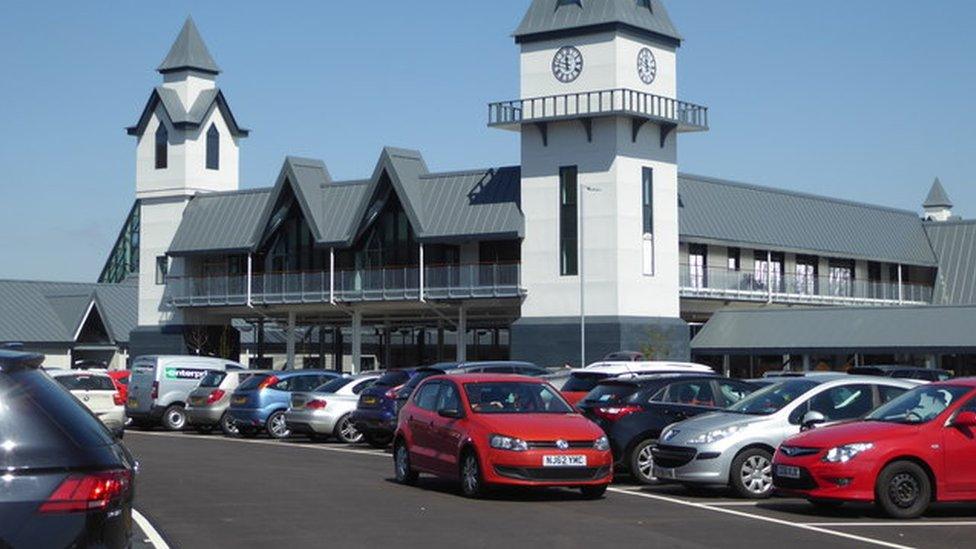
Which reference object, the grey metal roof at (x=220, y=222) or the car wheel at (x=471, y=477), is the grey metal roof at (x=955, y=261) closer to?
the grey metal roof at (x=220, y=222)

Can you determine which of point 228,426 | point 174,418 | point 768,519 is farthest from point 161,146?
point 768,519

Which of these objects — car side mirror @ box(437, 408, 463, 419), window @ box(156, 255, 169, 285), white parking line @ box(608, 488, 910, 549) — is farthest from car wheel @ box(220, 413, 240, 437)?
window @ box(156, 255, 169, 285)

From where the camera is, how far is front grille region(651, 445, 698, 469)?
1766cm

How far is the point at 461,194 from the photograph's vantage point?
206 ft

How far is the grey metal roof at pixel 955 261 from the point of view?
77500 millimetres

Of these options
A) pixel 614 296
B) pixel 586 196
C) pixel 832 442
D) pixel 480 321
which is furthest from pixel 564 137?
pixel 832 442

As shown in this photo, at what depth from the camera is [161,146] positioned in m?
74.1

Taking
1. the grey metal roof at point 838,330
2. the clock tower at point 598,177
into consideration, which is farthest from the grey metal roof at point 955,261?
the clock tower at point 598,177

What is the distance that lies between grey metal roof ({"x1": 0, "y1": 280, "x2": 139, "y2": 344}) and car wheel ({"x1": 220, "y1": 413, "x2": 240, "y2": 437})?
158ft

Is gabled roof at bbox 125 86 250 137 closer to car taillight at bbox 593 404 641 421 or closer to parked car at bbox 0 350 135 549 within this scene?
car taillight at bbox 593 404 641 421

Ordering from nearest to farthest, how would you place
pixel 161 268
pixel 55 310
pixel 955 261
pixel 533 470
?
pixel 533 470 < pixel 161 268 < pixel 955 261 < pixel 55 310

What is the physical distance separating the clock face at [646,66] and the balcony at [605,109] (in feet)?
2.56

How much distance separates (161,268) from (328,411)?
4669 centimetres

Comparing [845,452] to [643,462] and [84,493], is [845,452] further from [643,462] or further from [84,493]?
[84,493]
